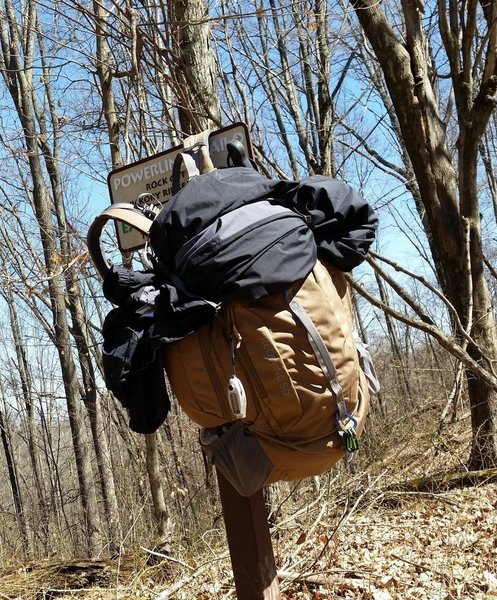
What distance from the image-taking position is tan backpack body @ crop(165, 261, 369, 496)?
1539 mm

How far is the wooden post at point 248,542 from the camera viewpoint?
1.86m

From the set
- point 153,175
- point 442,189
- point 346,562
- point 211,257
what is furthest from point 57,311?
point 211,257

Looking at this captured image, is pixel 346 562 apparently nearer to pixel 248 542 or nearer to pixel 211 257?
pixel 248 542

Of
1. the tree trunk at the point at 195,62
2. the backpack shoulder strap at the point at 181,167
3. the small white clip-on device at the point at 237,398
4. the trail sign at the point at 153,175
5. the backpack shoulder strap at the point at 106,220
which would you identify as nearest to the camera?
the small white clip-on device at the point at 237,398

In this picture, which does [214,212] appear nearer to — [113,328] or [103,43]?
[113,328]

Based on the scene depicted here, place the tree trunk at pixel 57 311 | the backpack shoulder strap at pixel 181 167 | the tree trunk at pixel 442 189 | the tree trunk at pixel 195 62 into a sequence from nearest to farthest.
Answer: the backpack shoulder strap at pixel 181 167 → the tree trunk at pixel 195 62 → the tree trunk at pixel 442 189 → the tree trunk at pixel 57 311

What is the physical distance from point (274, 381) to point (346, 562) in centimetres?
290

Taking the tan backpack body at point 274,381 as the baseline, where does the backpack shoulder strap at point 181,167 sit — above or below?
above

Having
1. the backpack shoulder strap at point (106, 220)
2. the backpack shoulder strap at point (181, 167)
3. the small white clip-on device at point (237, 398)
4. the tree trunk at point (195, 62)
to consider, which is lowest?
the small white clip-on device at point (237, 398)

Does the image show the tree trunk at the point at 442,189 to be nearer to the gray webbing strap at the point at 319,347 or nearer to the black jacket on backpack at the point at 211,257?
the black jacket on backpack at the point at 211,257

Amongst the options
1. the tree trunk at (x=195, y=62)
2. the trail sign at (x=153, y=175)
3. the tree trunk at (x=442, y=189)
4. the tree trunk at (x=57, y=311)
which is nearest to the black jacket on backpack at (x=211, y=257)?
the trail sign at (x=153, y=175)

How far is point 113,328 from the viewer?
5.54 feet

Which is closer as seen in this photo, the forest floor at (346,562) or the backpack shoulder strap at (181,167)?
the backpack shoulder strap at (181,167)

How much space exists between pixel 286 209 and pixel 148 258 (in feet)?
1.49
